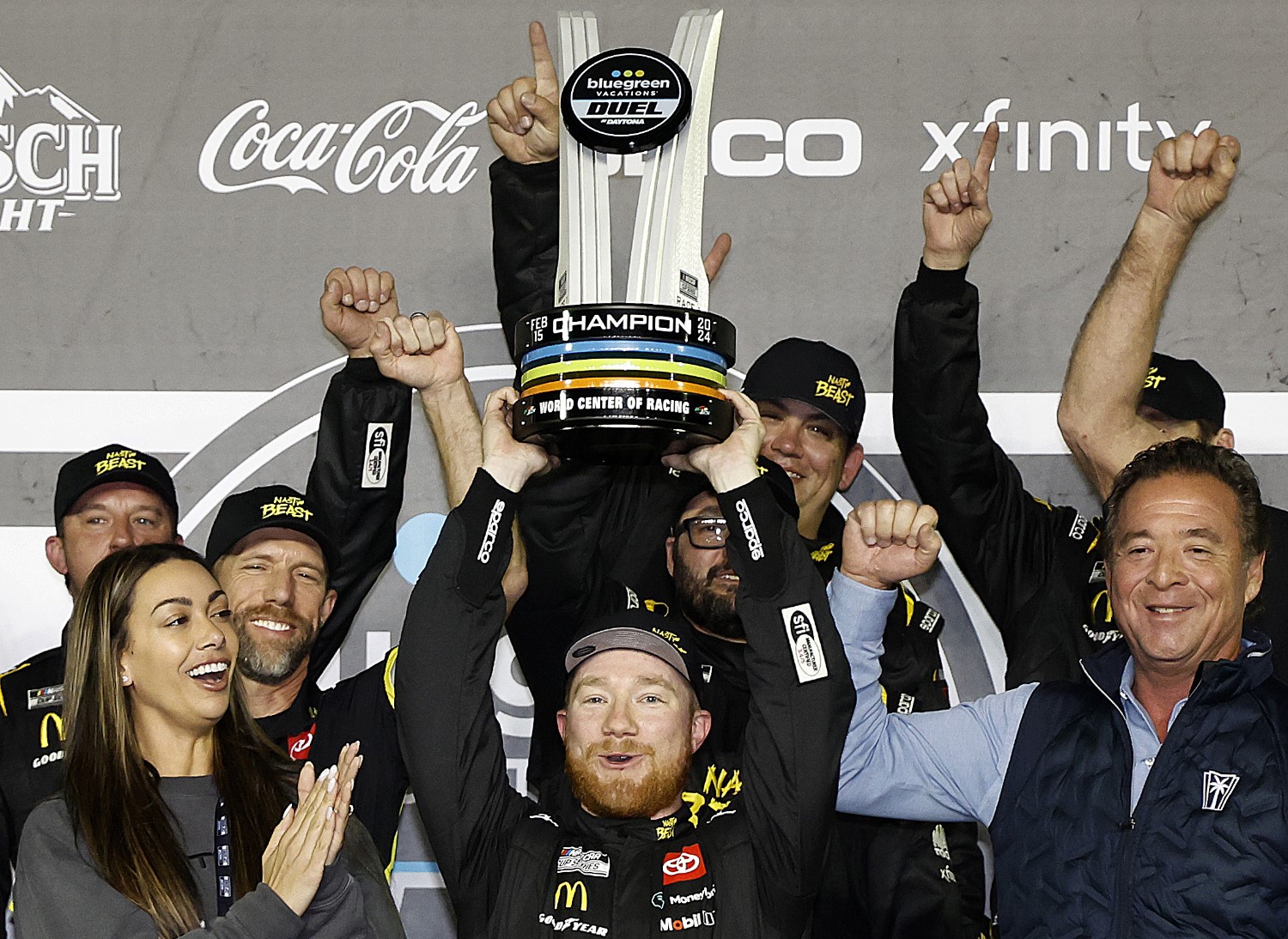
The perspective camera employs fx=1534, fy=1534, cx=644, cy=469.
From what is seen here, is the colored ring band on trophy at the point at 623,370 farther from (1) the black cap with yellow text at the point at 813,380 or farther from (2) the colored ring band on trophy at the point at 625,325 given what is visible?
(1) the black cap with yellow text at the point at 813,380

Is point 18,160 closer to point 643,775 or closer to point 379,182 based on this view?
point 379,182

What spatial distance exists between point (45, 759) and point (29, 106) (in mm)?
1450

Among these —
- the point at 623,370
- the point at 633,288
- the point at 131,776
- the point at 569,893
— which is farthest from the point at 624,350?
the point at 131,776

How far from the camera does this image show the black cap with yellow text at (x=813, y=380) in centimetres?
287

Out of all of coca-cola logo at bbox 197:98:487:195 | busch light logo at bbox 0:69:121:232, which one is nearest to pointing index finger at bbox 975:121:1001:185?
coca-cola logo at bbox 197:98:487:195

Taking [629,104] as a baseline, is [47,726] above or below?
below

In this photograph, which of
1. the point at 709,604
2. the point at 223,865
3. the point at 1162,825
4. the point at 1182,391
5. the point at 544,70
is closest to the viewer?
the point at 1162,825

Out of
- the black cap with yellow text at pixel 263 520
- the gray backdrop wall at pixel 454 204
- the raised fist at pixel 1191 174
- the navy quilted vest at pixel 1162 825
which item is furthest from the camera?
the gray backdrop wall at pixel 454 204

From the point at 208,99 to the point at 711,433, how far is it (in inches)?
68.8

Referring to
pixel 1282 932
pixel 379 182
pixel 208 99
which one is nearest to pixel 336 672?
pixel 379 182

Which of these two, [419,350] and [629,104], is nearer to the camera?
[629,104]

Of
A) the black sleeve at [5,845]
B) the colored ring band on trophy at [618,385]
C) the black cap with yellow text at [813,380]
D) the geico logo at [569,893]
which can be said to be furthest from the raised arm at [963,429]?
the black sleeve at [5,845]

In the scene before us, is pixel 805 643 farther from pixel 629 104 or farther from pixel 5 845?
pixel 5 845

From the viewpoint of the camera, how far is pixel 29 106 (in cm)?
323
